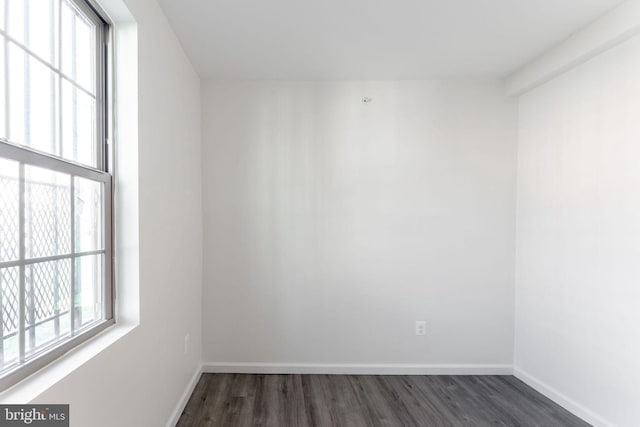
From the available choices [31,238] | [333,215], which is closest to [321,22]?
[333,215]

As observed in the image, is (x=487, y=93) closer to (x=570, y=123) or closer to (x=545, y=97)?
(x=545, y=97)

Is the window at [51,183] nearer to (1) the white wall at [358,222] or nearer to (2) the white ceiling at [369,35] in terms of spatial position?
(2) the white ceiling at [369,35]

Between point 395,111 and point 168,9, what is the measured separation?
195cm

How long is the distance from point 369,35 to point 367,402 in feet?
8.72

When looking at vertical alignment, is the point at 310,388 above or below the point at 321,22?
below

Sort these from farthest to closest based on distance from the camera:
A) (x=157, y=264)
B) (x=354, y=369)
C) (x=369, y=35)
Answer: (x=354, y=369) → (x=369, y=35) → (x=157, y=264)

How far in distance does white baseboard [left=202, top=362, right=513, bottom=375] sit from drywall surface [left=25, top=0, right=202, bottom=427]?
0.37 meters

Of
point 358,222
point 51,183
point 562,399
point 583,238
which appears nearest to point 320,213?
point 358,222

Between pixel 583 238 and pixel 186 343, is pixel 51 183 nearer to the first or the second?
pixel 186 343

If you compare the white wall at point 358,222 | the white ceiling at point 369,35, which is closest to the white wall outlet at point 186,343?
the white wall at point 358,222

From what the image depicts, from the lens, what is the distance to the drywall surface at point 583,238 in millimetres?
2117

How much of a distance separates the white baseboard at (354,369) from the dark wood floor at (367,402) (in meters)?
0.06

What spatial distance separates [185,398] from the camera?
251cm

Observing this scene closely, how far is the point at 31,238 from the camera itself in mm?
1167
